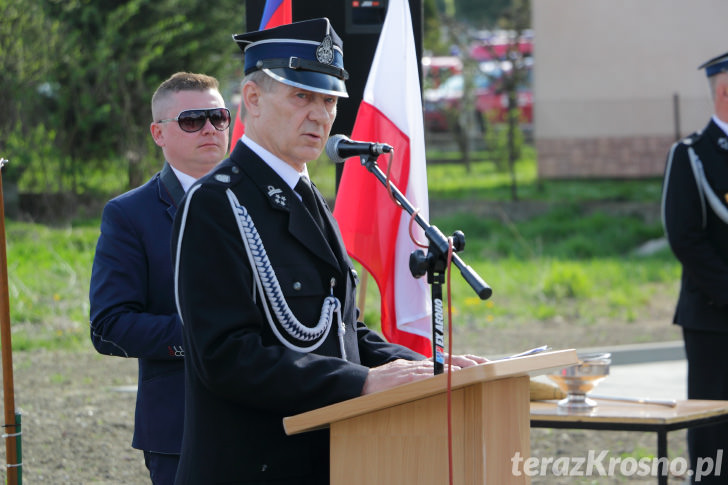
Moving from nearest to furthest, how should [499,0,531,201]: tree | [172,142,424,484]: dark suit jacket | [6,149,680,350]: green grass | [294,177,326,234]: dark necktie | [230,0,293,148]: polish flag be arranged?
[172,142,424,484]: dark suit jacket
[294,177,326,234]: dark necktie
[230,0,293,148]: polish flag
[6,149,680,350]: green grass
[499,0,531,201]: tree

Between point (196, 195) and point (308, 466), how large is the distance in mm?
752

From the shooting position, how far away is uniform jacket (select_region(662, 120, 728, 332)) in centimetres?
508

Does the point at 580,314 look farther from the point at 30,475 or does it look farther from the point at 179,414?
the point at 179,414

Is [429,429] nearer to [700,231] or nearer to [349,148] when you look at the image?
[349,148]

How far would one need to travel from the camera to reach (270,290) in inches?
106

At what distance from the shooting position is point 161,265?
12.0 ft

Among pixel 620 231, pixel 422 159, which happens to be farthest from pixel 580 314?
pixel 422 159

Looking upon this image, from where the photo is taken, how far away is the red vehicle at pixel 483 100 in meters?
20.1

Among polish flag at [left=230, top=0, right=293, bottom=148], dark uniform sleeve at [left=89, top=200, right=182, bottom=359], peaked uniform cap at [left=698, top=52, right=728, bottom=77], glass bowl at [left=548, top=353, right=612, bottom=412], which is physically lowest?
glass bowl at [left=548, top=353, right=612, bottom=412]

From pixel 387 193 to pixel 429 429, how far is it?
2193 mm

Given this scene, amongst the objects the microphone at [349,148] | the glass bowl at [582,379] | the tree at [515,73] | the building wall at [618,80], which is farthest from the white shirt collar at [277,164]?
the building wall at [618,80]

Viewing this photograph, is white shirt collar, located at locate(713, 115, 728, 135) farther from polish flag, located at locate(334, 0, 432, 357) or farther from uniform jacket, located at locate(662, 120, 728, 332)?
polish flag, located at locate(334, 0, 432, 357)

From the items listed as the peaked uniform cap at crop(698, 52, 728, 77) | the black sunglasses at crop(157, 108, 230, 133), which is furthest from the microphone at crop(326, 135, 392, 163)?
the peaked uniform cap at crop(698, 52, 728, 77)

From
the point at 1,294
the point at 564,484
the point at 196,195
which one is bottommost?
the point at 564,484
